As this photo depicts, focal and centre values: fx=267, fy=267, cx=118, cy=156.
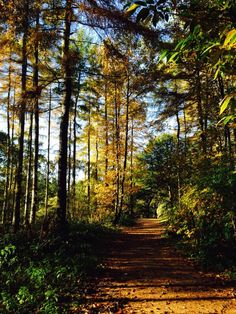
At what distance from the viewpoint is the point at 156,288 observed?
5.50 m

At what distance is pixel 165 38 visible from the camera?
7242 mm

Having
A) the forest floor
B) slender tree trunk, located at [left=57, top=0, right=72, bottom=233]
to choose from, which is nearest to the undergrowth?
the forest floor

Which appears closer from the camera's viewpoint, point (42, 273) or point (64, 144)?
point (42, 273)

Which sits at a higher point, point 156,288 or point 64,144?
point 64,144

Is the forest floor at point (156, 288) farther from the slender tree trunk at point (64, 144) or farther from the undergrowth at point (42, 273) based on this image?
the slender tree trunk at point (64, 144)

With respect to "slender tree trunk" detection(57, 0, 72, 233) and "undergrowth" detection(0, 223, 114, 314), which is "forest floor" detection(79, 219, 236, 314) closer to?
"undergrowth" detection(0, 223, 114, 314)

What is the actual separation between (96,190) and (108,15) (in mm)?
13159

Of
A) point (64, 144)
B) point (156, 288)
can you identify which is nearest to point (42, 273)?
point (156, 288)

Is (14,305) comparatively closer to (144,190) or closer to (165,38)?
(165,38)

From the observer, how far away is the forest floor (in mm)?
4586

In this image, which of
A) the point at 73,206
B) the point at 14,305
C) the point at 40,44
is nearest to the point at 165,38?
the point at 40,44

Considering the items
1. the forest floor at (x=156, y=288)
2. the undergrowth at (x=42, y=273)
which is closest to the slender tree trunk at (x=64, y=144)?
the undergrowth at (x=42, y=273)

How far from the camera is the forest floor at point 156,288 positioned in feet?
15.0

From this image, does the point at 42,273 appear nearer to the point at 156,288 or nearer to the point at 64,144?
the point at 156,288
